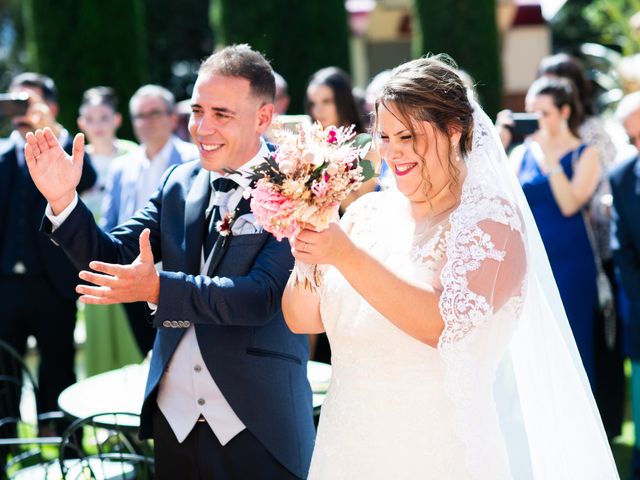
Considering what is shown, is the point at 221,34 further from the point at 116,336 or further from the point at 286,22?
the point at 116,336

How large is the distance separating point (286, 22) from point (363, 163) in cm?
1226

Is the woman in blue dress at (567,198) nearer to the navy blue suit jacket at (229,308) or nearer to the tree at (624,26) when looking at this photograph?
the tree at (624,26)

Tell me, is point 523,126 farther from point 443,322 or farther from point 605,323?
point 443,322

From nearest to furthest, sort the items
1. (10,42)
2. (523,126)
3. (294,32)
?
(523,126), (294,32), (10,42)

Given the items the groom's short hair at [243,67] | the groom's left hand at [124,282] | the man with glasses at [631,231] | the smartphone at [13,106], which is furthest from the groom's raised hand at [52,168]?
the man with glasses at [631,231]

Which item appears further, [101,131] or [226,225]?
[101,131]

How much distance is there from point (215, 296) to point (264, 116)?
0.75 m

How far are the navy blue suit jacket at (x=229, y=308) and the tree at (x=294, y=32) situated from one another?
11.3 m

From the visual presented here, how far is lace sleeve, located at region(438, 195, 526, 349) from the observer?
2377 mm

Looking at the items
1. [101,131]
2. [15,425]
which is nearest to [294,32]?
[101,131]

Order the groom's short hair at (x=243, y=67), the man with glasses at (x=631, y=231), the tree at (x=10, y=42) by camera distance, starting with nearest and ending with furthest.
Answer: the groom's short hair at (x=243, y=67), the man with glasses at (x=631, y=231), the tree at (x=10, y=42)

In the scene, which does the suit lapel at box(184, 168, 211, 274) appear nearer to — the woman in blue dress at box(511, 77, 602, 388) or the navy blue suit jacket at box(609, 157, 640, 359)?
the navy blue suit jacket at box(609, 157, 640, 359)

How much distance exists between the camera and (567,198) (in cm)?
579

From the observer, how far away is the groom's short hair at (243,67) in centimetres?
300
